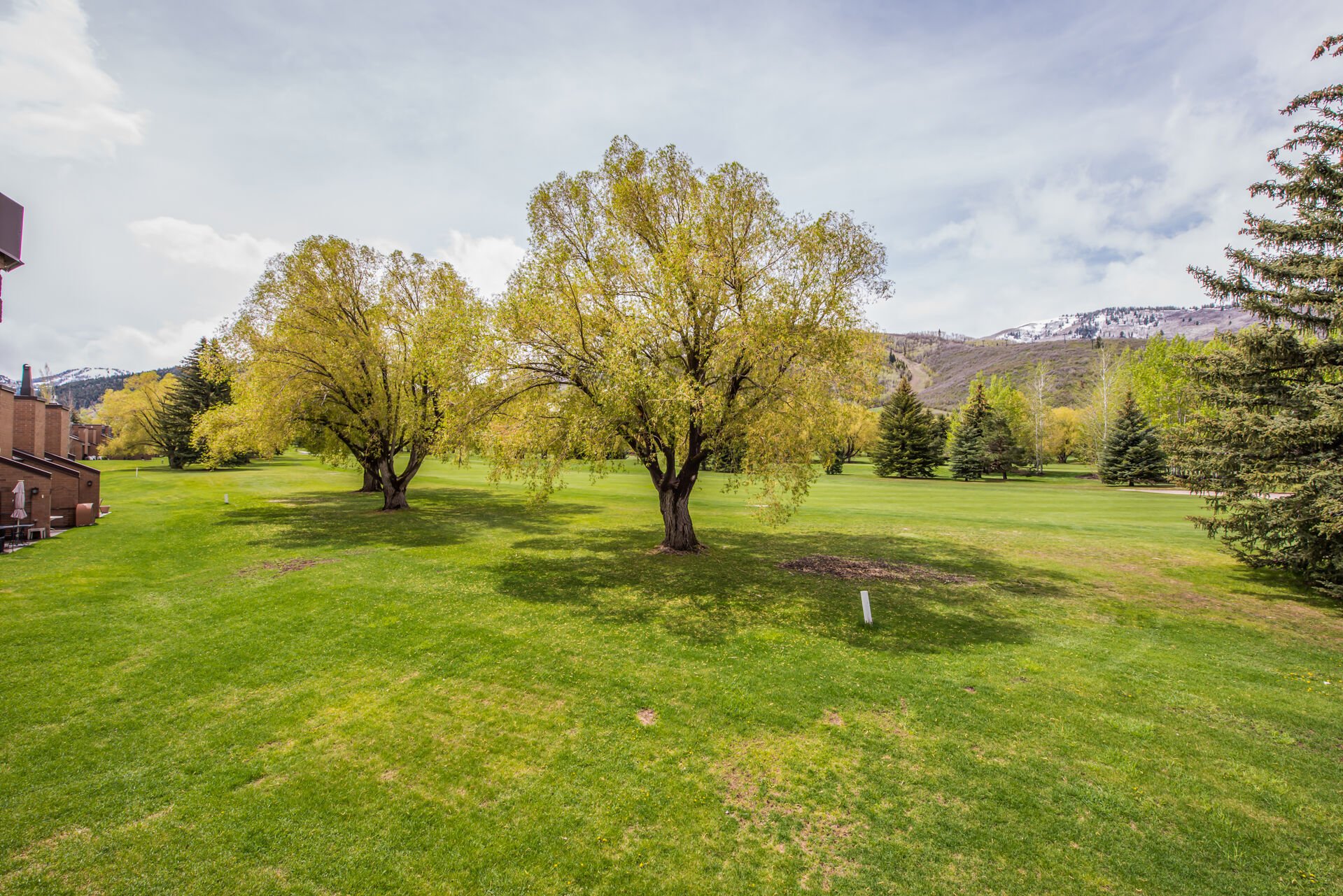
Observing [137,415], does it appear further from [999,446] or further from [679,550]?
[999,446]

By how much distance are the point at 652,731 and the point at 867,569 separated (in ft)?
40.8

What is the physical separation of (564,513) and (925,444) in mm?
57648

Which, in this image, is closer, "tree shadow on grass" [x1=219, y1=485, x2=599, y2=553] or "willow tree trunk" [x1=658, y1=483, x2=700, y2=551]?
"willow tree trunk" [x1=658, y1=483, x2=700, y2=551]

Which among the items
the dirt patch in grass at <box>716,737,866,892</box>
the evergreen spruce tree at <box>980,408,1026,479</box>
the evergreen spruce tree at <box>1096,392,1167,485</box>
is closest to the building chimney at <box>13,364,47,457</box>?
the dirt patch in grass at <box>716,737,866,892</box>

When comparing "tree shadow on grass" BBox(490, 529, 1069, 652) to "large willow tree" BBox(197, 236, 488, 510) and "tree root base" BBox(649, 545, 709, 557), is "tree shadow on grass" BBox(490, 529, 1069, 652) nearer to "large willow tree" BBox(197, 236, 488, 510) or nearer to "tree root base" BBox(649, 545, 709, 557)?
"tree root base" BBox(649, 545, 709, 557)

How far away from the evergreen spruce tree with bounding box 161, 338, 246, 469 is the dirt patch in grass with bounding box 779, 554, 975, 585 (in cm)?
6297

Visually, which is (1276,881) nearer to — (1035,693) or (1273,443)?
(1035,693)

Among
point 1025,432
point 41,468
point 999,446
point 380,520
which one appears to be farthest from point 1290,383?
point 1025,432

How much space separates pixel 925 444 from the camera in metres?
71.9

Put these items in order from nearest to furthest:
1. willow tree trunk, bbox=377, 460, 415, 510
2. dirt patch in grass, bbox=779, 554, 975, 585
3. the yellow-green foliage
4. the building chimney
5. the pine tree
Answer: dirt patch in grass, bbox=779, 554, 975, 585 < the building chimney < willow tree trunk, bbox=377, 460, 415, 510 < the yellow-green foliage < the pine tree

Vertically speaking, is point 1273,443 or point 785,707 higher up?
point 1273,443

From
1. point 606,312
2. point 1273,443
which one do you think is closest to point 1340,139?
point 1273,443

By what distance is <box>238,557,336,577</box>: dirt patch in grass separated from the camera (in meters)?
15.7

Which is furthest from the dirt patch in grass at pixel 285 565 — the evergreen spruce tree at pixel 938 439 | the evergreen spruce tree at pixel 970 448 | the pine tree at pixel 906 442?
the evergreen spruce tree at pixel 970 448
